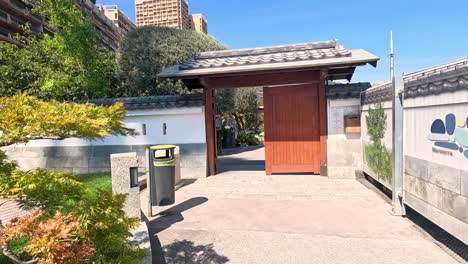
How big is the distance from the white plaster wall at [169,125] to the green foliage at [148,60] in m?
4.83

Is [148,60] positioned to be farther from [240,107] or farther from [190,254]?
[190,254]

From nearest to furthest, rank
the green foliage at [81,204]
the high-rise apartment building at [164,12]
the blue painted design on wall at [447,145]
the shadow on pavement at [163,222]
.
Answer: the green foliage at [81,204], the blue painted design on wall at [447,145], the shadow on pavement at [163,222], the high-rise apartment building at [164,12]

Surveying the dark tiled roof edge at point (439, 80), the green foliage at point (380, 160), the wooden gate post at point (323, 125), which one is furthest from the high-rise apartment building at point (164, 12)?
the dark tiled roof edge at point (439, 80)

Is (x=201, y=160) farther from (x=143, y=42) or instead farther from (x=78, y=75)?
(x=143, y=42)

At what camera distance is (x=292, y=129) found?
7.83 meters

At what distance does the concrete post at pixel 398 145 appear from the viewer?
180 inches

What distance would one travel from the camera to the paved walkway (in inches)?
135

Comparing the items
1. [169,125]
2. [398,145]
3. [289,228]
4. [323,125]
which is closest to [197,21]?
[169,125]

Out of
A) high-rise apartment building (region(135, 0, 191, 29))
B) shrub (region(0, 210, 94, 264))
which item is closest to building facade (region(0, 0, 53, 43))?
shrub (region(0, 210, 94, 264))

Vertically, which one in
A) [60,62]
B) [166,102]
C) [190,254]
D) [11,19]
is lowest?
[190,254]

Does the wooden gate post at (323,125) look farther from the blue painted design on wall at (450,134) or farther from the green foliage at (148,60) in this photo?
the green foliage at (148,60)

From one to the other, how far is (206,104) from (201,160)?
1584 mm

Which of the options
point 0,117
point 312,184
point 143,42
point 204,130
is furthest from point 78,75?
point 0,117

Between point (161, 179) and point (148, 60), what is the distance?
9.52 meters
